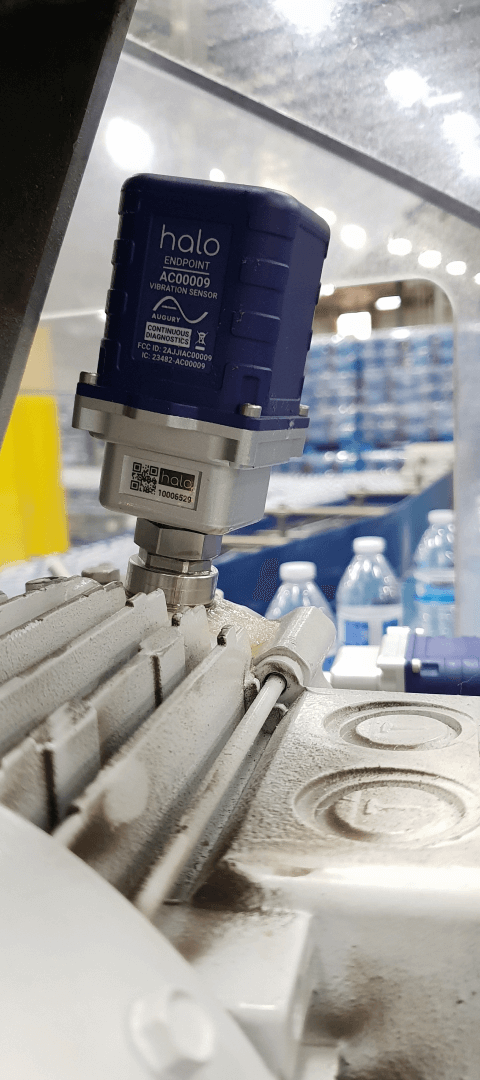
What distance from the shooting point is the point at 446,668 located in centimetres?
97

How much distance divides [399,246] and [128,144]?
87 centimetres

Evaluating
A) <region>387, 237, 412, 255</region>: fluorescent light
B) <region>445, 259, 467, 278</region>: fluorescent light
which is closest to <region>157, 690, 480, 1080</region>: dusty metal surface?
<region>445, 259, 467, 278</region>: fluorescent light

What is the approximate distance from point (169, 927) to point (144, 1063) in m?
0.13

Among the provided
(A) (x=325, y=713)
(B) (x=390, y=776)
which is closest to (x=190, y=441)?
(A) (x=325, y=713)

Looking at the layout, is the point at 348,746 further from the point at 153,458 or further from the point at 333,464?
the point at 333,464

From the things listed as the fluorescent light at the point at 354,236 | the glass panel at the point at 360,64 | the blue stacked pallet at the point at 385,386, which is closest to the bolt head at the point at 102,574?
the glass panel at the point at 360,64

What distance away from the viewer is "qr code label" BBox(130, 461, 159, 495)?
1.04m

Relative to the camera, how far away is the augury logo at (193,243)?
0.98 m

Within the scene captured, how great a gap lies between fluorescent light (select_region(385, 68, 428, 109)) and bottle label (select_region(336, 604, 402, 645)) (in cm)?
156

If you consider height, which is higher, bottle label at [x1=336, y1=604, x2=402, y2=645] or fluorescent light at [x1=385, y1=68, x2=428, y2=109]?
fluorescent light at [x1=385, y1=68, x2=428, y2=109]

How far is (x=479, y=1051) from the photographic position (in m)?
0.44

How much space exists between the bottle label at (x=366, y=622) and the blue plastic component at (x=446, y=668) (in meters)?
1.74

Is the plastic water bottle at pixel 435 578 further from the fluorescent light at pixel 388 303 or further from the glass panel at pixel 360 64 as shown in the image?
the glass panel at pixel 360 64

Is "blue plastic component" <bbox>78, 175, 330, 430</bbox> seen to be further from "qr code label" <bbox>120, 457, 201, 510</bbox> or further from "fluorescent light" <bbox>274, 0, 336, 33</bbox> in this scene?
"fluorescent light" <bbox>274, 0, 336, 33</bbox>
